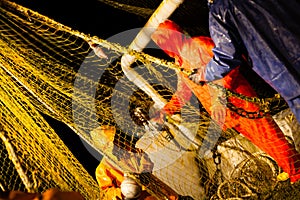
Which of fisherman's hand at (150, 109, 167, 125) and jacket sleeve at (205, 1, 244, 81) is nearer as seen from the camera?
jacket sleeve at (205, 1, 244, 81)

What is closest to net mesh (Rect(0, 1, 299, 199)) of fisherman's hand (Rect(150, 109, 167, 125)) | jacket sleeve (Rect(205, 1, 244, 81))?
fisherman's hand (Rect(150, 109, 167, 125))

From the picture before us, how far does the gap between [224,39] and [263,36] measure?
31 cm

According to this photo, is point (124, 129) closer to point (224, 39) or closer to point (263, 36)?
point (224, 39)

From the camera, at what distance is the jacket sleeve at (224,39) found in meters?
2.63

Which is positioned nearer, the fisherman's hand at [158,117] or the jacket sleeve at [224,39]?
the jacket sleeve at [224,39]

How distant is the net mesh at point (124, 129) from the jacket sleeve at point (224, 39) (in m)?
0.59

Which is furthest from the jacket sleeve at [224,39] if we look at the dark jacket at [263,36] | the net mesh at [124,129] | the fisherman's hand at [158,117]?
the fisherman's hand at [158,117]

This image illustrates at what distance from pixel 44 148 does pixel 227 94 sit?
1.80 m

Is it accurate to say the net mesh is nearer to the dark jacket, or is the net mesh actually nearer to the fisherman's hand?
the fisherman's hand

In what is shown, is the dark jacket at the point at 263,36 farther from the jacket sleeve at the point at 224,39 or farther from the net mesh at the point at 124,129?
the net mesh at the point at 124,129

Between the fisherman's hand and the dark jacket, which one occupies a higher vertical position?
the dark jacket

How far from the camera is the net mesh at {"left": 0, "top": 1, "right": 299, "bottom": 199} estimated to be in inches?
131

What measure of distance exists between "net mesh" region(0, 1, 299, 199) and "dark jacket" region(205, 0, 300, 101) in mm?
623

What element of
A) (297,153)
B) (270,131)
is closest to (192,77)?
(270,131)
